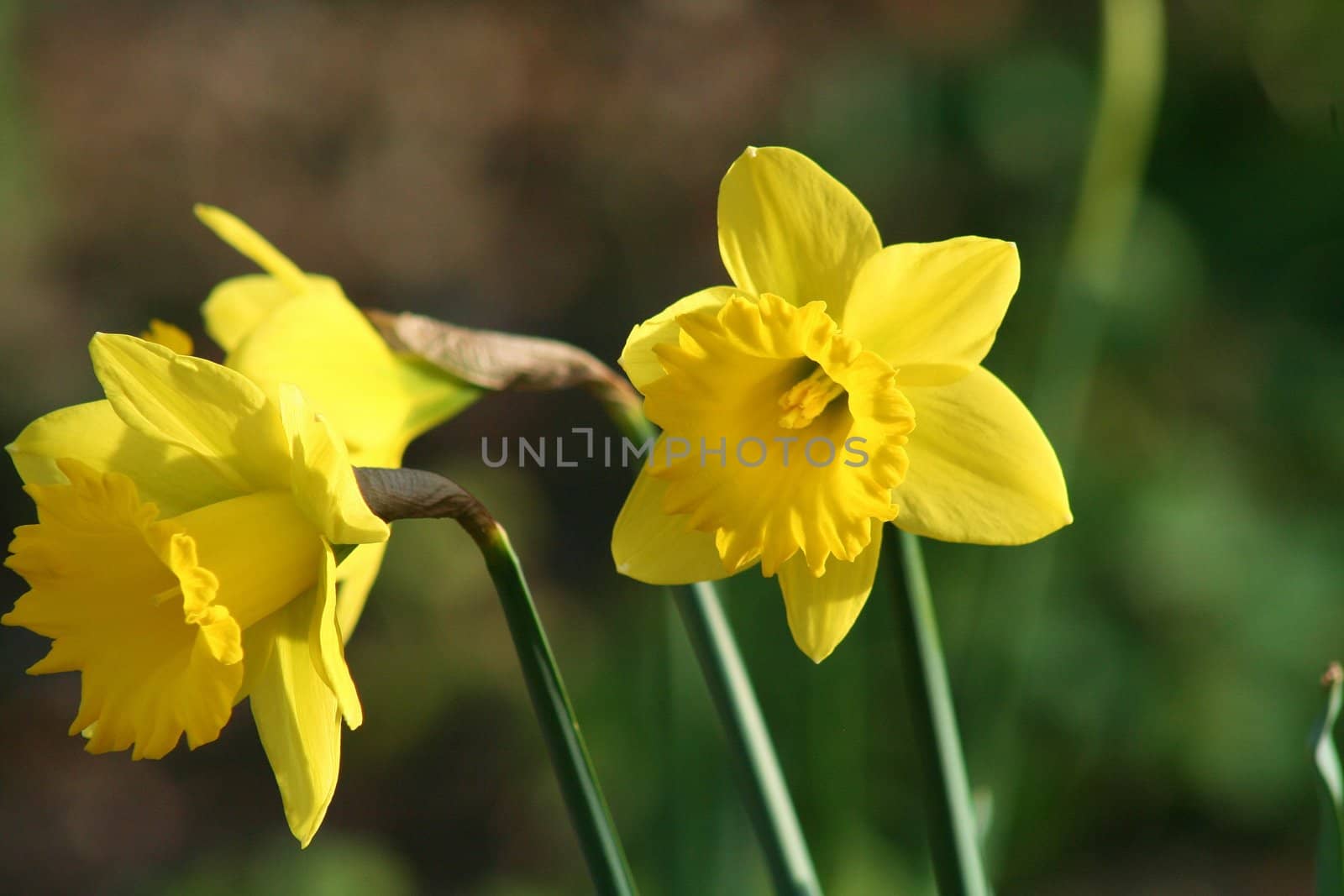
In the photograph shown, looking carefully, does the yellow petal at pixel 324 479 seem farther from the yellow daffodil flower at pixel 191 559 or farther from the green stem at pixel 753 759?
the green stem at pixel 753 759

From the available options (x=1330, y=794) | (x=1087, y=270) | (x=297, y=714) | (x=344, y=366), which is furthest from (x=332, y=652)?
(x=1087, y=270)

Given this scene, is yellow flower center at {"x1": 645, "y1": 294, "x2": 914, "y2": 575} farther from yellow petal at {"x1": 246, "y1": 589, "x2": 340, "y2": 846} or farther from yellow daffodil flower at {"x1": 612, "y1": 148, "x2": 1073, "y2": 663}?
yellow petal at {"x1": 246, "y1": 589, "x2": 340, "y2": 846}

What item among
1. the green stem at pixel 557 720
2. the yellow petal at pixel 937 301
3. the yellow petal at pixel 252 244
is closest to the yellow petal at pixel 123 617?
→ the green stem at pixel 557 720

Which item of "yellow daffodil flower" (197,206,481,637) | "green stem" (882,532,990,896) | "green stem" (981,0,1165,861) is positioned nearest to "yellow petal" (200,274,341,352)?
"yellow daffodil flower" (197,206,481,637)

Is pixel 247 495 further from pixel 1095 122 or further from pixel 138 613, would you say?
pixel 1095 122

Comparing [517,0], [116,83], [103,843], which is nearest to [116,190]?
[116,83]

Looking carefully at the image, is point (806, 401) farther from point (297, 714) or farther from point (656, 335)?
point (297, 714)
